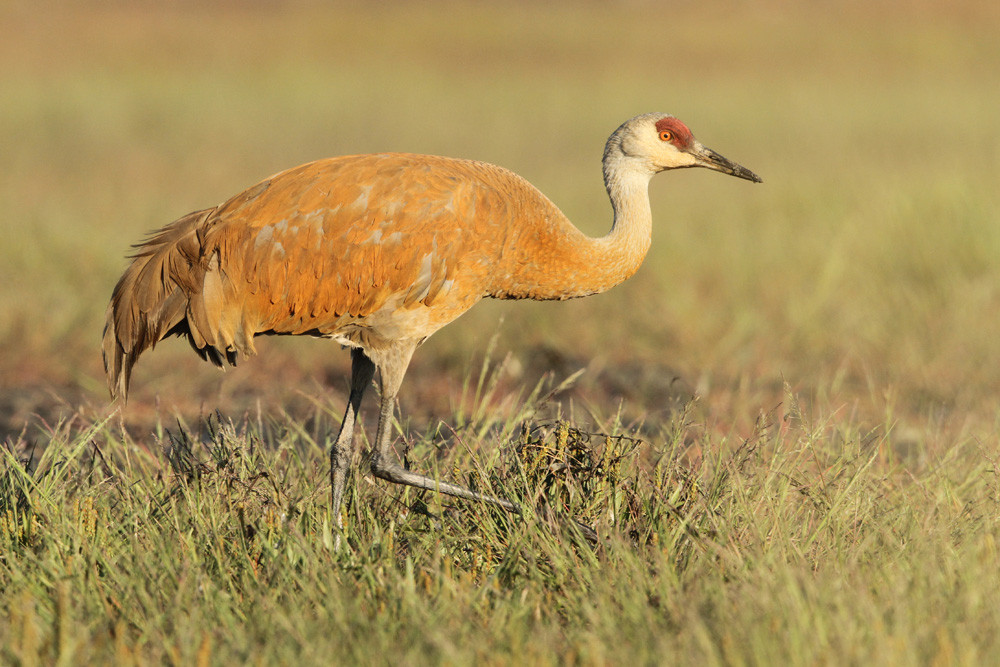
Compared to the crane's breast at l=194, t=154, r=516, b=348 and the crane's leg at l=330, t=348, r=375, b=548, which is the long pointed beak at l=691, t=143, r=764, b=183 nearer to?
the crane's breast at l=194, t=154, r=516, b=348

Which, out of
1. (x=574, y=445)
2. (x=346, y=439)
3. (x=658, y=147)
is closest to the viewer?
(x=574, y=445)

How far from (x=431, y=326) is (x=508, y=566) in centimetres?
115

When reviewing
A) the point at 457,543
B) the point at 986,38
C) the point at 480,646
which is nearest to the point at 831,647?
the point at 480,646

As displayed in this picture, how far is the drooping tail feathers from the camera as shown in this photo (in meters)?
3.72

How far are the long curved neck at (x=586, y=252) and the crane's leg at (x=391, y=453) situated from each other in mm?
460

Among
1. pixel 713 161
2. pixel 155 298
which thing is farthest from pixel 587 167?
pixel 155 298

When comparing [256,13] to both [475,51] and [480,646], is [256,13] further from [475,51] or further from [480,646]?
[480,646]

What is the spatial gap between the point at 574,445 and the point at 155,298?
1.47m

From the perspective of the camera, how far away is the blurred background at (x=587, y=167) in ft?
19.3

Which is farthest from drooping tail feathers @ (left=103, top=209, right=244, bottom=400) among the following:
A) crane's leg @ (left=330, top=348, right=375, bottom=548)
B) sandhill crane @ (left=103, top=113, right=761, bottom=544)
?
crane's leg @ (left=330, top=348, right=375, bottom=548)

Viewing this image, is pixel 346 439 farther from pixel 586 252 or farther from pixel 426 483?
pixel 586 252

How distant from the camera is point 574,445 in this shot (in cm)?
338

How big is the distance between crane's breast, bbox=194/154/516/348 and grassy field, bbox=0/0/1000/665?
0.33 m

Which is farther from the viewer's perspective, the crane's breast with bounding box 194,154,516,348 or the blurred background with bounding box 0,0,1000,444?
the blurred background with bounding box 0,0,1000,444
